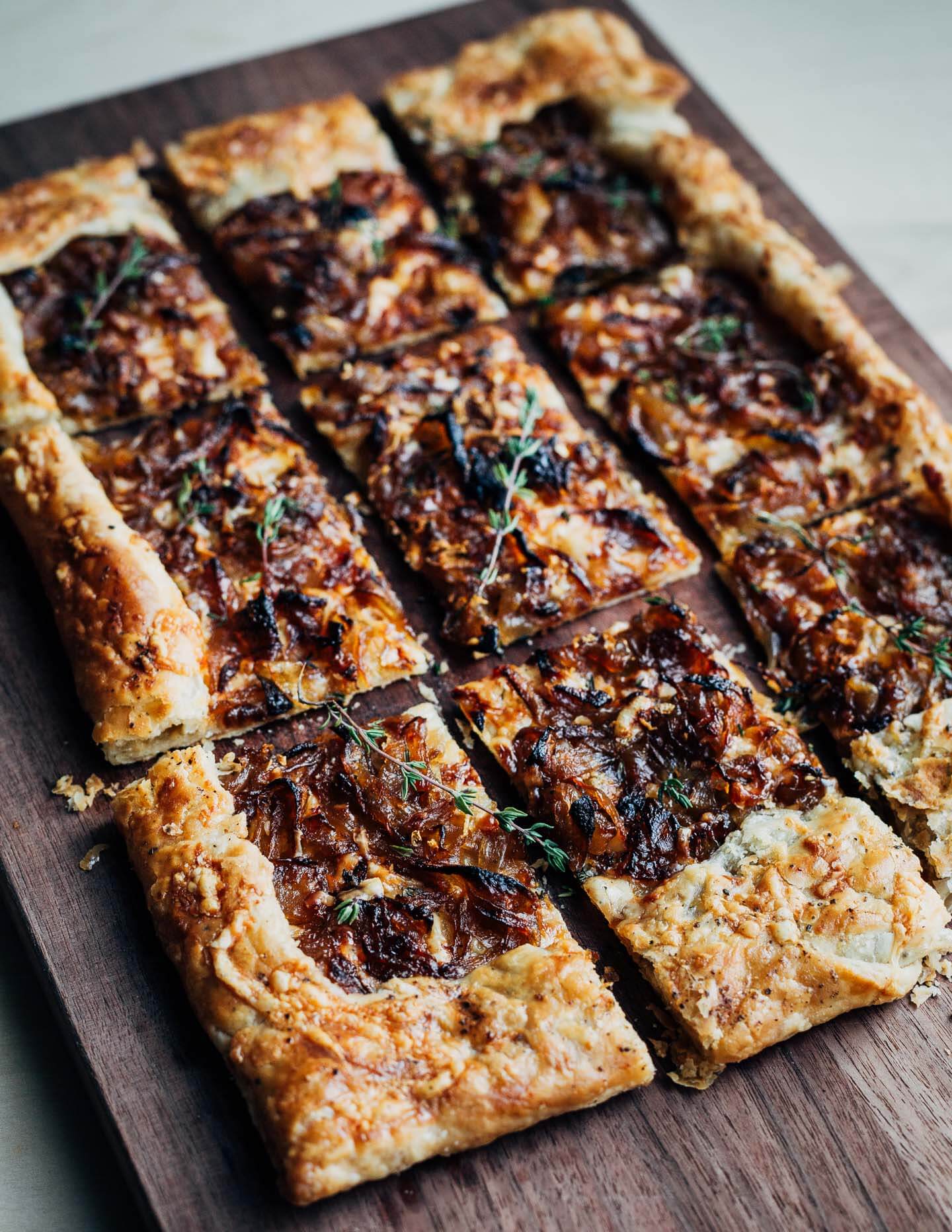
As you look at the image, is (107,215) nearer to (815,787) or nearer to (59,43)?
(59,43)

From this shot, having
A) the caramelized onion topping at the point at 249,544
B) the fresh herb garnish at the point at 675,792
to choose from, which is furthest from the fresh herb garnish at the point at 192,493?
the fresh herb garnish at the point at 675,792

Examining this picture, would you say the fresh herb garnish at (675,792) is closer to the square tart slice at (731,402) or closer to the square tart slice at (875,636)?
the square tart slice at (875,636)

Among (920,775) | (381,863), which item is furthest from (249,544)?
(920,775)

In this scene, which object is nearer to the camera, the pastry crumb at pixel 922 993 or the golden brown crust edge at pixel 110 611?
the pastry crumb at pixel 922 993

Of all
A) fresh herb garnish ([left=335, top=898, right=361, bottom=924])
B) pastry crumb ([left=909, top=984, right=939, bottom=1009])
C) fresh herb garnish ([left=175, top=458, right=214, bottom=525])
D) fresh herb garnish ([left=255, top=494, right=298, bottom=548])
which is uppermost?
fresh herb garnish ([left=175, top=458, right=214, bottom=525])

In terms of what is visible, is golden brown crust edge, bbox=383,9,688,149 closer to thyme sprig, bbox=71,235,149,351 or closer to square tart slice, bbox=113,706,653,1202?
thyme sprig, bbox=71,235,149,351

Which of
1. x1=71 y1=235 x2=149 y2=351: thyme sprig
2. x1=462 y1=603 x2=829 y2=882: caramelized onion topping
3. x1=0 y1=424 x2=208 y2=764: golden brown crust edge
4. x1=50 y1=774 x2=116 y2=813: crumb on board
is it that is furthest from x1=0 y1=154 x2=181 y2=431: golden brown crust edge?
x1=462 y1=603 x2=829 y2=882: caramelized onion topping

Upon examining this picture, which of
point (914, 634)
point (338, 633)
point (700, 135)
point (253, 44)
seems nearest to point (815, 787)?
point (914, 634)
